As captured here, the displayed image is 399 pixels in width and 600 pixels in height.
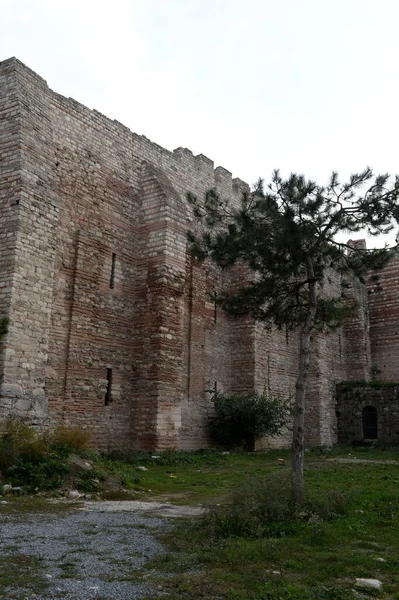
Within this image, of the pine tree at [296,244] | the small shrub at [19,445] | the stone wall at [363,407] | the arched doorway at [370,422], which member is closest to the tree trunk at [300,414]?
the pine tree at [296,244]

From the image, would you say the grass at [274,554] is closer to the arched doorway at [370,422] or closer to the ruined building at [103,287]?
the ruined building at [103,287]

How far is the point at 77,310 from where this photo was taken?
15.0m

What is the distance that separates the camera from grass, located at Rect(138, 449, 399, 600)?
14.6 ft

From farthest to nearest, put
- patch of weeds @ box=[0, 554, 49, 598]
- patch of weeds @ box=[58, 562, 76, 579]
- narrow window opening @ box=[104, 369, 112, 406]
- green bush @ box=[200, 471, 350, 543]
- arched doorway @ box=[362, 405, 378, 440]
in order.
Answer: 1. arched doorway @ box=[362, 405, 378, 440]
2. narrow window opening @ box=[104, 369, 112, 406]
3. green bush @ box=[200, 471, 350, 543]
4. patch of weeds @ box=[58, 562, 76, 579]
5. patch of weeds @ box=[0, 554, 49, 598]

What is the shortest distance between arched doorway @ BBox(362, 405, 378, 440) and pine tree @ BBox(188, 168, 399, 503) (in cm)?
1548

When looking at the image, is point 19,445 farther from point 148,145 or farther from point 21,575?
point 148,145

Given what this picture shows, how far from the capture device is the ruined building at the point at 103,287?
1291cm

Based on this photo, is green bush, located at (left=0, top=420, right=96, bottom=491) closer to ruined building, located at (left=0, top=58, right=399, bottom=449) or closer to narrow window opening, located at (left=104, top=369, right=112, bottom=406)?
ruined building, located at (left=0, top=58, right=399, bottom=449)

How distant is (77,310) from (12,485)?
6.27 meters

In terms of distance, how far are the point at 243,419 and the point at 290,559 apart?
44.8 ft

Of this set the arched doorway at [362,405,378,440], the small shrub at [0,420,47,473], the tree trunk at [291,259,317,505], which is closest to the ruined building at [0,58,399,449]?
the small shrub at [0,420,47,473]

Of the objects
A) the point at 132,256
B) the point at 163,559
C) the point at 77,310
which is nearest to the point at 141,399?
the point at 77,310

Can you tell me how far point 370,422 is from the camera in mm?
25781

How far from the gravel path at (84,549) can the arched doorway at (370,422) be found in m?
19.7
